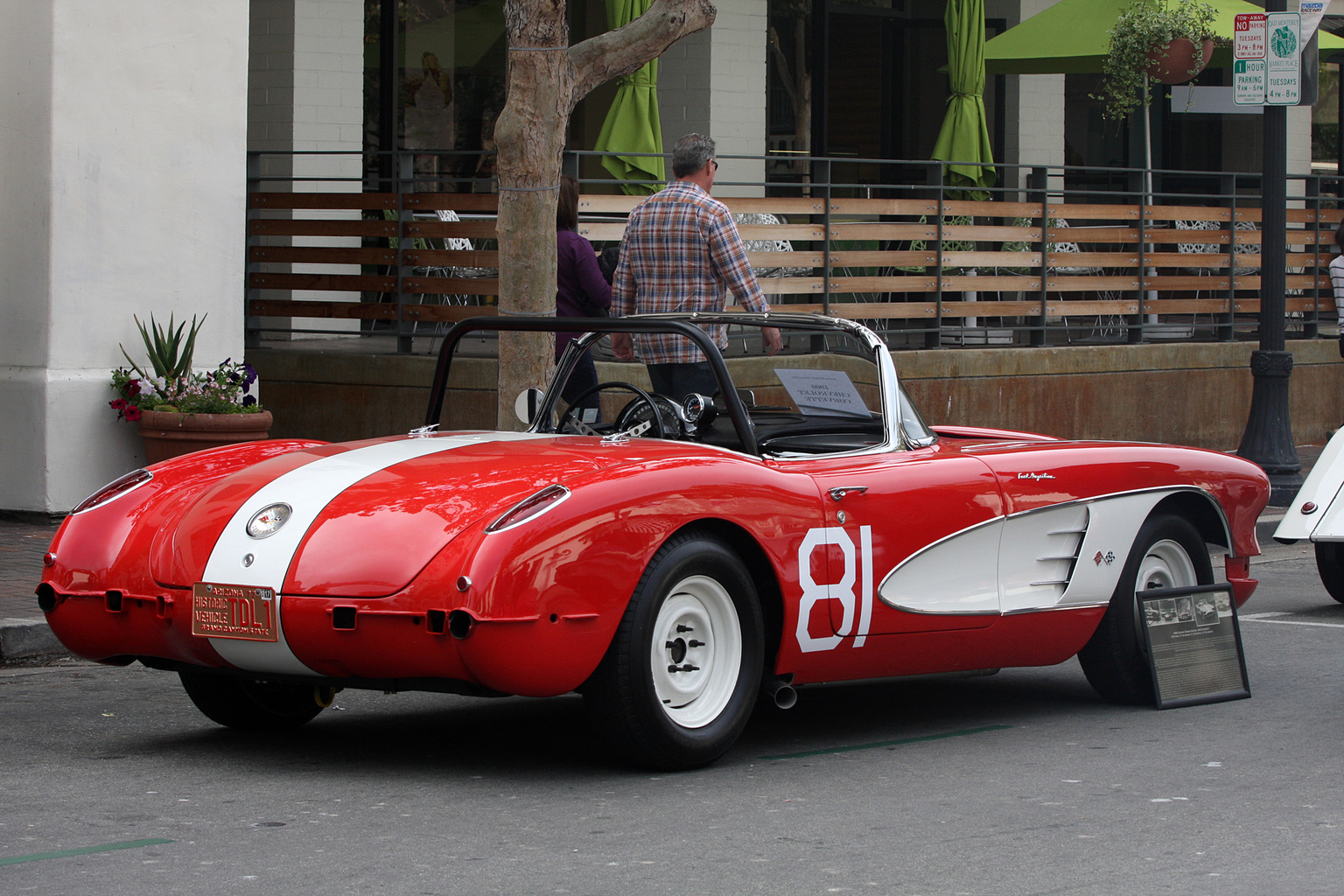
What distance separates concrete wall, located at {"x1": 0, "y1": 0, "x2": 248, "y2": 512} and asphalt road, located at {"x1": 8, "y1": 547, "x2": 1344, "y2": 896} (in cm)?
415

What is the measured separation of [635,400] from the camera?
606 cm

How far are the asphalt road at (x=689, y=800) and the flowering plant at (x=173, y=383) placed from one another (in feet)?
13.4

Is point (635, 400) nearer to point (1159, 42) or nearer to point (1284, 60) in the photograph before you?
point (1284, 60)

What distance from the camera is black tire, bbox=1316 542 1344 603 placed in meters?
9.02

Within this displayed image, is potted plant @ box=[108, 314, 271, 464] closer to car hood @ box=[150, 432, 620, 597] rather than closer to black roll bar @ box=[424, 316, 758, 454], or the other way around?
black roll bar @ box=[424, 316, 758, 454]

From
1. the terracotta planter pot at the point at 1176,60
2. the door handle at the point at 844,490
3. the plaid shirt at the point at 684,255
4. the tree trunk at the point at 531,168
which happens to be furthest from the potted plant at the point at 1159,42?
the door handle at the point at 844,490

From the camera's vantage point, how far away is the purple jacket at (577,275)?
9430 mm

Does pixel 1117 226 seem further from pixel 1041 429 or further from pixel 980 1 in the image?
pixel 980 1

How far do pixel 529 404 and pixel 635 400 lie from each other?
0.73 metres

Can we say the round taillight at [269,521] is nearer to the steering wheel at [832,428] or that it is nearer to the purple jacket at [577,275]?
the steering wheel at [832,428]

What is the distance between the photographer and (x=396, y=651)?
486 centimetres

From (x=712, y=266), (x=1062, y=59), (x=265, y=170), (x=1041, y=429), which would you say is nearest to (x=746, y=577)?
(x=712, y=266)

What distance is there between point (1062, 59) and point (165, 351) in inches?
→ 377

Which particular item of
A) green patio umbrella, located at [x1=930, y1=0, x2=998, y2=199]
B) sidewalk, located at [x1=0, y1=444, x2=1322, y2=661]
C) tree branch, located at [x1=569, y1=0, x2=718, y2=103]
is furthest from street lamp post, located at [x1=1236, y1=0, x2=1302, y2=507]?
tree branch, located at [x1=569, y1=0, x2=718, y2=103]
